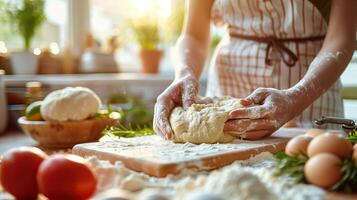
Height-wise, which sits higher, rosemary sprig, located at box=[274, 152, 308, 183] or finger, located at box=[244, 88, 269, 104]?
finger, located at box=[244, 88, 269, 104]

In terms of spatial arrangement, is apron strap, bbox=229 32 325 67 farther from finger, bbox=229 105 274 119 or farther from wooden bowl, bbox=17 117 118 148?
wooden bowl, bbox=17 117 118 148

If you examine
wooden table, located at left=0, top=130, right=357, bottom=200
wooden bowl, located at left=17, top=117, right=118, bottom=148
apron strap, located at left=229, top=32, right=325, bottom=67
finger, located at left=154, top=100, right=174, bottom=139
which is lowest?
wooden table, located at left=0, top=130, right=357, bottom=200

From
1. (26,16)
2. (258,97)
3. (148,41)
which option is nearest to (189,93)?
(258,97)

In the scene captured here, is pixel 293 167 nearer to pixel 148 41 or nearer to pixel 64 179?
pixel 64 179

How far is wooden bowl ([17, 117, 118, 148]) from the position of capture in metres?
1.32

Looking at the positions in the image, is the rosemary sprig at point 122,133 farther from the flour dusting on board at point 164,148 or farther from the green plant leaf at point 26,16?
the green plant leaf at point 26,16

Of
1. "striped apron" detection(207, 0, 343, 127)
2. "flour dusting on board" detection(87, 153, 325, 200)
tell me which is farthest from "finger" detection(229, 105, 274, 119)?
"striped apron" detection(207, 0, 343, 127)

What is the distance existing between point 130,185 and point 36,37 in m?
2.17

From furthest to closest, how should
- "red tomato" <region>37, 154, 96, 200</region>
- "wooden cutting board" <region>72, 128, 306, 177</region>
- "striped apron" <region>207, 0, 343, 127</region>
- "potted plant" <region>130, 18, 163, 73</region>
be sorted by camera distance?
1. "potted plant" <region>130, 18, 163, 73</region>
2. "striped apron" <region>207, 0, 343, 127</region>
3. "wooden cutting board" <region>72, 128, 306, 177</region>
4. "red tomato" <region>37, 154, 96, 200</region>

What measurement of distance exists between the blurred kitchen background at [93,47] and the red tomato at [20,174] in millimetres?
1416

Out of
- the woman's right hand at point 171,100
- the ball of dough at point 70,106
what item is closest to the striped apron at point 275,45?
the woman's right hand at point 171,100

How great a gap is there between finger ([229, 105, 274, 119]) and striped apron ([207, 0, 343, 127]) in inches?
15.1

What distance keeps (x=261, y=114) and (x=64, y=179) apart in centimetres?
58

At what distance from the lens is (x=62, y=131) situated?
131cm
